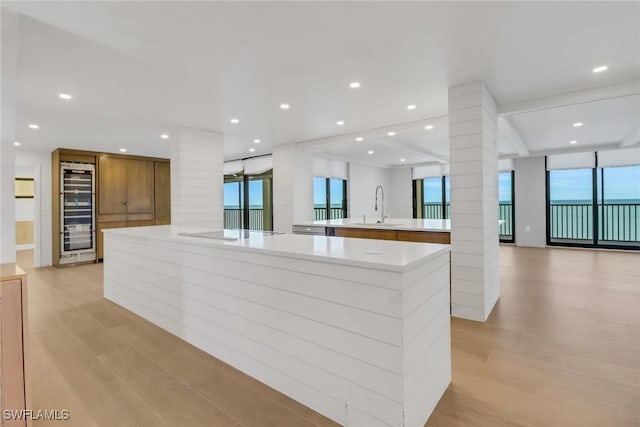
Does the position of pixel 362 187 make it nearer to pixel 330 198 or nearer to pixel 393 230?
pixel 330 198

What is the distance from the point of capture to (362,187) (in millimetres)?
9562

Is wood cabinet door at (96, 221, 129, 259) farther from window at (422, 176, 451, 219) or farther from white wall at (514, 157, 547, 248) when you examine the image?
white wall at (514, 157, 547, 248)

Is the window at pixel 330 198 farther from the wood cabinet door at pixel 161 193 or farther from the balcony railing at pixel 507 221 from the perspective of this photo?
the balcony railing at pixel 507 221

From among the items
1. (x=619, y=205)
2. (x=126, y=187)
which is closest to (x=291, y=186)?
(x=126, y=187)

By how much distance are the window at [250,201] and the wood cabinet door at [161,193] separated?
174cm

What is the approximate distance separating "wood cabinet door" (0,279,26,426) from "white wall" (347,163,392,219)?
25.9 feet

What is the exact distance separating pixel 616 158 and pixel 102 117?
409 inches

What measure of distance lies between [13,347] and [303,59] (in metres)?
2.71

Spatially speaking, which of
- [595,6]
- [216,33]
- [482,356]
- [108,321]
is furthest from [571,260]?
[108,321]

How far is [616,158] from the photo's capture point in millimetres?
7102

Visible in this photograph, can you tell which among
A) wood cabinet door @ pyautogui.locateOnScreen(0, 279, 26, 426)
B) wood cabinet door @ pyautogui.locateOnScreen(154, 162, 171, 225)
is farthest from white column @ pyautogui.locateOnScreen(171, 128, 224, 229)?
wood cabinet door @ pyautogui.locateOnScreen(0, 279, 26, 426)

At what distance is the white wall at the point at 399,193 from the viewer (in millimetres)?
10320

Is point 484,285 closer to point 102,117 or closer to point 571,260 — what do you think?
point 571,260

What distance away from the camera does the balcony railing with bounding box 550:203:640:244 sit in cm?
734
